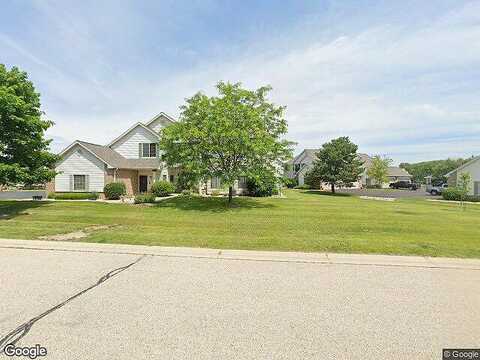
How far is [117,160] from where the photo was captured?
28609mm

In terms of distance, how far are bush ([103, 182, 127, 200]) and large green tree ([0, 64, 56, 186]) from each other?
8068 millimetres

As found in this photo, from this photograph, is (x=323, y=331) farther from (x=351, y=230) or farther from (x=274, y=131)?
(x=274, y=131)

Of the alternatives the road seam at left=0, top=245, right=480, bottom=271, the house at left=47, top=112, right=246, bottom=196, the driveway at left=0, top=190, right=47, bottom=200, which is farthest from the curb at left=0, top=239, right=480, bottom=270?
the driveway at left=0, top=190, right=47, bottom=200

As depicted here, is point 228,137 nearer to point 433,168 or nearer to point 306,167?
point 306,167

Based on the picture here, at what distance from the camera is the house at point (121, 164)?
2680 centimetres

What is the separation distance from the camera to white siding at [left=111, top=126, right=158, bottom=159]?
29688mm

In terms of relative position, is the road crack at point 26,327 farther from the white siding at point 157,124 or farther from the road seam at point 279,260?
the white siding at point 157,124

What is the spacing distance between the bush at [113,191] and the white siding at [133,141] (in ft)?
16.1

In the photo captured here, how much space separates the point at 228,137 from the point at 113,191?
1385cm

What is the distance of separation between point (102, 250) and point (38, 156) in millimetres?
12278

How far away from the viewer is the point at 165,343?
12.5 feet

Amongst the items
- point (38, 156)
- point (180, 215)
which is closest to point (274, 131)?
point (180, 215)

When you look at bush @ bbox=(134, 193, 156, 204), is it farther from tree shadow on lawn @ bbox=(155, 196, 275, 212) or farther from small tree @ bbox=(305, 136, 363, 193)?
small tree @ bbox=(305, 136, 363, 193)

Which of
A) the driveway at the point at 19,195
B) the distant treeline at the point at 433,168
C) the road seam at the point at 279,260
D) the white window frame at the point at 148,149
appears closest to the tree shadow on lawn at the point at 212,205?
the white window frame at the point at 148,149
